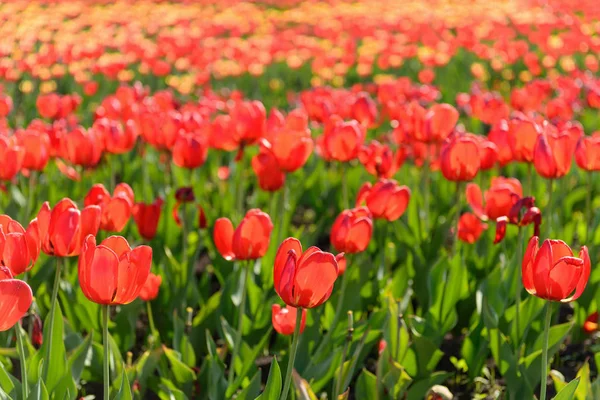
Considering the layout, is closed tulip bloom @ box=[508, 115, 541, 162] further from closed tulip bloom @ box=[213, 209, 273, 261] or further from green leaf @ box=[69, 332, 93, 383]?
green leaf @ box=[69, 332, 93, 383]

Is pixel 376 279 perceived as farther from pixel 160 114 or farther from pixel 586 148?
pixel 160 114

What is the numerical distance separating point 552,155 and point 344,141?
0.85 m

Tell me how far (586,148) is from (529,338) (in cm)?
73

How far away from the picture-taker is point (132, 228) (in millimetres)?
3816

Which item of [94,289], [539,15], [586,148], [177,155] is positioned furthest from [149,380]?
[539,15]

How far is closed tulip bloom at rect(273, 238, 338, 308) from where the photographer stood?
1.78 m

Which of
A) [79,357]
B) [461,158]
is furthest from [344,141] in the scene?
[79,357]

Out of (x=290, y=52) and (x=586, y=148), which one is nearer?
(x=586, y=148)

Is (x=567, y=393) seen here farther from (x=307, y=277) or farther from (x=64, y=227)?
(x=64, y=227)

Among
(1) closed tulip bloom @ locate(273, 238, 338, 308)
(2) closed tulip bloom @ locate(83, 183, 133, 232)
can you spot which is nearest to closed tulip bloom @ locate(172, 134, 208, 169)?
(2) closed tulip bloom @ locate(83, 183, 133, 232)

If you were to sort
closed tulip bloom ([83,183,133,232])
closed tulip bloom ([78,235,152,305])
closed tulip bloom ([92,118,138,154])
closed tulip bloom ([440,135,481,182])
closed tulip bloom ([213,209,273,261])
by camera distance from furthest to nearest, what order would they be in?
closed tulip bloom ([92,118,138,154]), closed tulip bloom ([440,135,481,182]), closed tulip bloom ([83,183,133,232]), closed tulip bloom ([213,209,273,261]), closed tulip bloom ([78,235,152,305])

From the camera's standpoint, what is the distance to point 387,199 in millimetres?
2852

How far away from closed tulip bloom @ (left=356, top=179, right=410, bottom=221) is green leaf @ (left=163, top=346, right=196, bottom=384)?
33.1 inches

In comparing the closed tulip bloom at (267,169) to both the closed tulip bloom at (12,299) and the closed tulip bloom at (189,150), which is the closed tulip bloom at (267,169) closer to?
the closed tulip bloom at (189,150)
